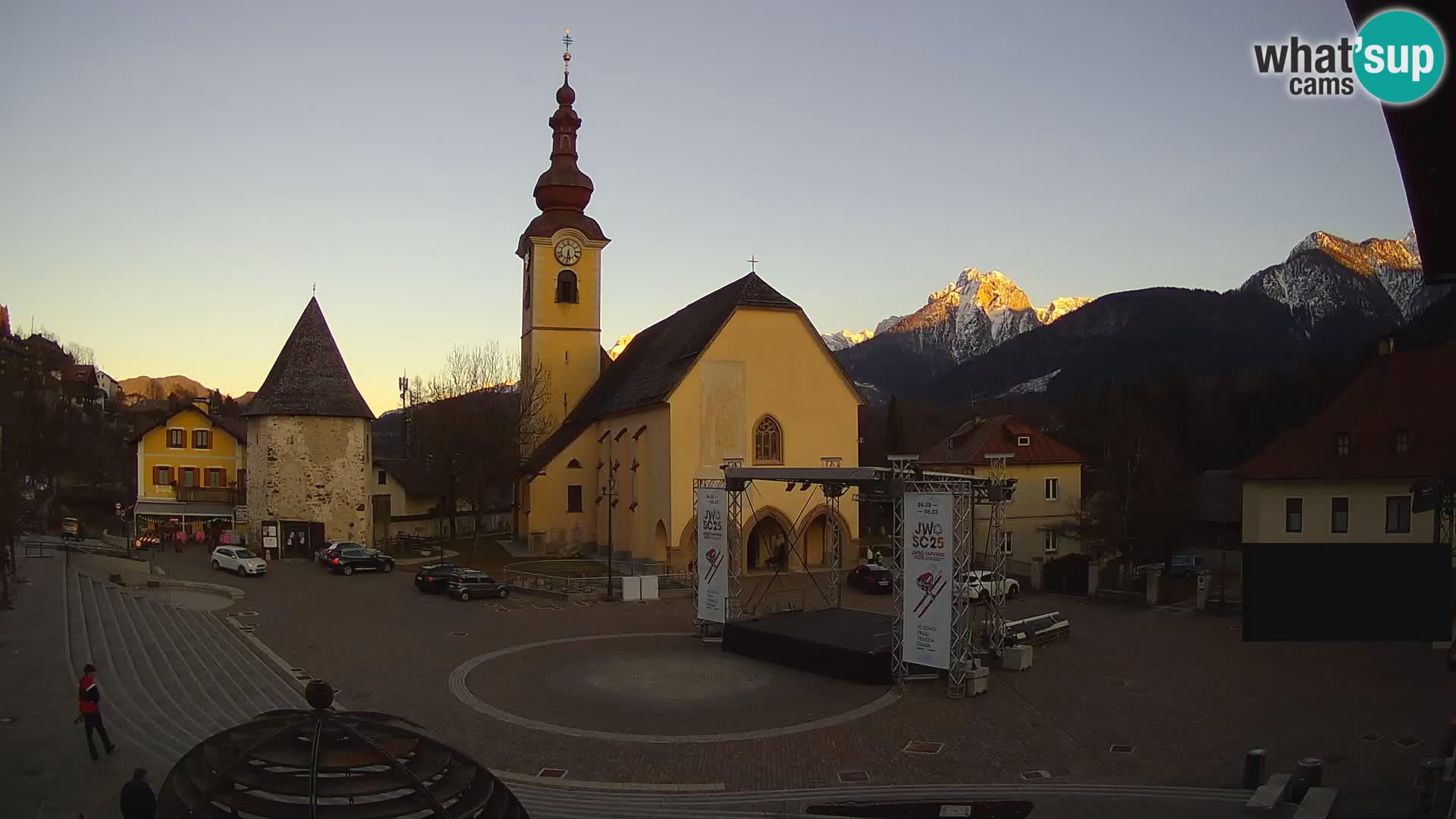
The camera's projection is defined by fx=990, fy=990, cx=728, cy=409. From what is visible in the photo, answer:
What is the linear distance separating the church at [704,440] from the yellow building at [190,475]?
17.0 meters

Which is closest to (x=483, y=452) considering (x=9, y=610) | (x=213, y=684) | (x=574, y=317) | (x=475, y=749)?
(x=574, y=317)

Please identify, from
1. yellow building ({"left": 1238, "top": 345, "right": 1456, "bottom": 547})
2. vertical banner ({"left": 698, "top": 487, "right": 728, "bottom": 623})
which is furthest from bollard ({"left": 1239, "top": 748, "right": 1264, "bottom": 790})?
yellow building ({"left": 1238, "top": 345, "right": 1456, "bottom": 547})

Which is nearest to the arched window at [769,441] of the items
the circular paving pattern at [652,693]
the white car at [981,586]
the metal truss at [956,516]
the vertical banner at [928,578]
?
the white car at [981,586]

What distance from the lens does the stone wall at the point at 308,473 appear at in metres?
44.3

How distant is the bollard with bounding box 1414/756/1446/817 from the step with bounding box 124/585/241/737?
669 inches

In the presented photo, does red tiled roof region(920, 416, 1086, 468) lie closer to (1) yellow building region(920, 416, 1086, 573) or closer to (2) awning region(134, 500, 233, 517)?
(1) yellow building region(920, 416, 1086, 573)

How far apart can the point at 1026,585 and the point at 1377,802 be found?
2553 cm

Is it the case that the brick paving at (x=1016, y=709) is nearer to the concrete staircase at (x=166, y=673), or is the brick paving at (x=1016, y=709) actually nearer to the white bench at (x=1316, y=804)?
the concrete staircase at (x=166, y=673)

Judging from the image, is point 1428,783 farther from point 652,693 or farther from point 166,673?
point 166,673

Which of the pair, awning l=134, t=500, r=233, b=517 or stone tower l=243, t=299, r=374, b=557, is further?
awning l=134, t=500, r=233, b=517

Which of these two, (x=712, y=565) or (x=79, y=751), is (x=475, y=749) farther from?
(x=712, y=565)

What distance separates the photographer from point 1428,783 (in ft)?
38.2

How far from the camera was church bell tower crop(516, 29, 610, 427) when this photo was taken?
53.3 meters

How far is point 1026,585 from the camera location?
123ft
